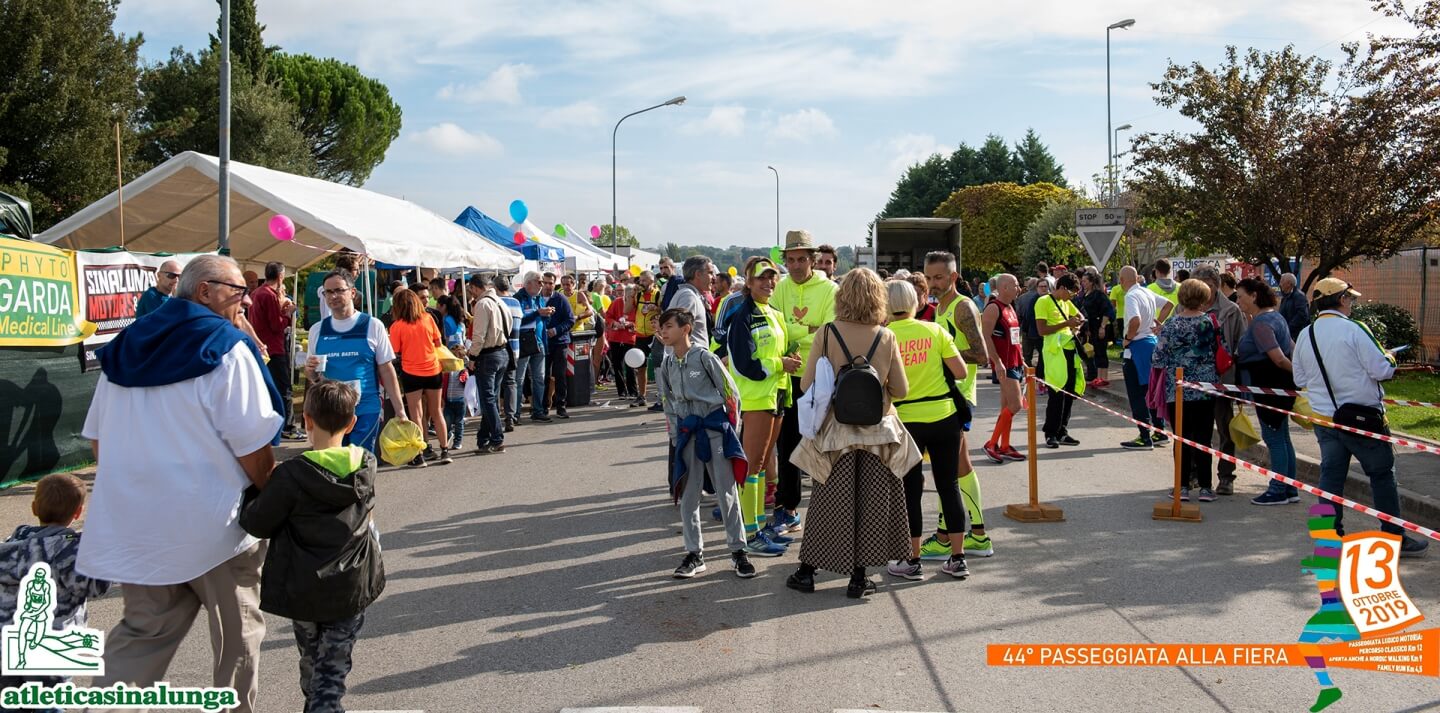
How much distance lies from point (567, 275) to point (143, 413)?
518 inches

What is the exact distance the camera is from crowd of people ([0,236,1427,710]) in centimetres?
362

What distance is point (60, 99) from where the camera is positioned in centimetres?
2488

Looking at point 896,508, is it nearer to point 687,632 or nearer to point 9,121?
point 687,632

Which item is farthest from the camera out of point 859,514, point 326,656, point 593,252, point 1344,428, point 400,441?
point 593,252

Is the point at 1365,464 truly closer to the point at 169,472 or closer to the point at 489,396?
the point at 169,472

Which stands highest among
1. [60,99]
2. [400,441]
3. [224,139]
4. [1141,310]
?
[60,99]

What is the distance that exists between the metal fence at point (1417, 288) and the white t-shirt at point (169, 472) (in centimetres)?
1912

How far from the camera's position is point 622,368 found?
52.6 ft

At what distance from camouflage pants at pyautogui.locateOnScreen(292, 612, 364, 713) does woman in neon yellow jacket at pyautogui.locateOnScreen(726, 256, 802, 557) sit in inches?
127

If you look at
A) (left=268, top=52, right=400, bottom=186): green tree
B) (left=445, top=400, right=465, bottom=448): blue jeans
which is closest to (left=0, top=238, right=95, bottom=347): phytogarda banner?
(left=445, top=400, right=465, bottom=448): blue jeans

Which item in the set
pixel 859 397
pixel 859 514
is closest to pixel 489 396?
pixel 859 514

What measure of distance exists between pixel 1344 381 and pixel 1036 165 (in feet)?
252

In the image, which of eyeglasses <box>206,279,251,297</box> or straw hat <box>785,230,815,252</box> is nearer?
eyeglasses <box>206,279,251,297</box>

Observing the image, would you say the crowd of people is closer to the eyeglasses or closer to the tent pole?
the eyeglasses
